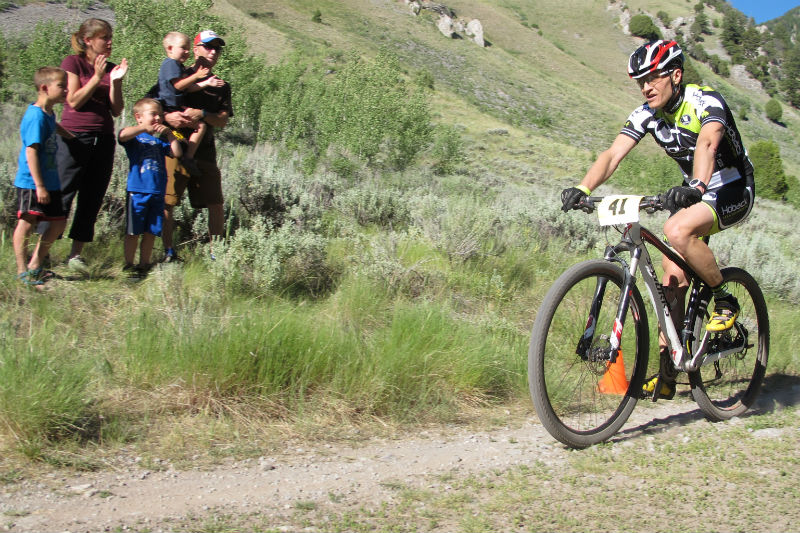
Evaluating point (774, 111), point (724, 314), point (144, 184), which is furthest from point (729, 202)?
point (774, 111)

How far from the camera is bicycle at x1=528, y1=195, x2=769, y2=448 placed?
12.0 feet

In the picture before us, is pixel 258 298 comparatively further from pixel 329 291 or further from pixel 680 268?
pixel 680 268

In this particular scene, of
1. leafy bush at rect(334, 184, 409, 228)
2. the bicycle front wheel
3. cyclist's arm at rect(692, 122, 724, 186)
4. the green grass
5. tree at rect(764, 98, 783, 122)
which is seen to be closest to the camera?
the green grass

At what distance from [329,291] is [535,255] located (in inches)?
103

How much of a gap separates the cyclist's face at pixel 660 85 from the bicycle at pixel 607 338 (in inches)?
28.3

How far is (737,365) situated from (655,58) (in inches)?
101

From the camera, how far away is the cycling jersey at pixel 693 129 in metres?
4.02

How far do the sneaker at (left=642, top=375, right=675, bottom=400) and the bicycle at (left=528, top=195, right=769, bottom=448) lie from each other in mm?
29

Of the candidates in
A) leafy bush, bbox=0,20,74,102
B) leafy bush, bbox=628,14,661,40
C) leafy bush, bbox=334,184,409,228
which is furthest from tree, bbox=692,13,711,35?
leafy bush, bbox=334,184,409,228

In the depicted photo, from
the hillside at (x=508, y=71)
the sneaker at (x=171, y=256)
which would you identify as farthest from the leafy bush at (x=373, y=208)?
the hillside at (x=508, y=71)

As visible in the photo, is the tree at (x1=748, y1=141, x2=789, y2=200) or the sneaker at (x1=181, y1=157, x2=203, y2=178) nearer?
the sneaker at (x1=181, y1=157, x2=203, y2=178)

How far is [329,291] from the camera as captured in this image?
551 centimetres

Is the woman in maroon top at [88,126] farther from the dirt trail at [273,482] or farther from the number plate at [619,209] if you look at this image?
the number plate at [619,209]

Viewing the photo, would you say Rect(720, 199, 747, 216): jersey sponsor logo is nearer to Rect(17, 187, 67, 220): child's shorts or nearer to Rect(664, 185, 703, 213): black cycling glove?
Rect(664, 185, 703, 213): black cycling glove
